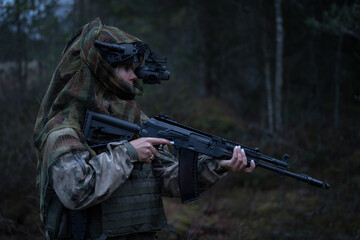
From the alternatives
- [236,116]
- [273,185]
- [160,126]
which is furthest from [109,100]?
[236,116]

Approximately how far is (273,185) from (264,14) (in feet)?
20.6

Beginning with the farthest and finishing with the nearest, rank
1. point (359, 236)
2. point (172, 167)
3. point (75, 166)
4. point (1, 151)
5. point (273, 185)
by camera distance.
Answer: point (273, 185) → point (1, 151) → point (359, 236) → point (172, 167) → point (75, 166)

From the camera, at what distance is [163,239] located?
4484 millimetres

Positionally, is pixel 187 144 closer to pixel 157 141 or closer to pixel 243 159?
pixel 157 141

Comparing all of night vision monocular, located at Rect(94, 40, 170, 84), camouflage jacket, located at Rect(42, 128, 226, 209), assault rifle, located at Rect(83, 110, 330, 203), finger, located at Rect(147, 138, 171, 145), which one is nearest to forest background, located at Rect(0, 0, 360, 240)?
assault rifle, located at Rect(83, 110, 330, 203)

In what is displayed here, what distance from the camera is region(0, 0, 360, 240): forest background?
240 inches

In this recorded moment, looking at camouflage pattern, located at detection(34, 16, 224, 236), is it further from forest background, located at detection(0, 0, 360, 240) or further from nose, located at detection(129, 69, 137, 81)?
forest background, located at detection(0, 0, 360, 240)

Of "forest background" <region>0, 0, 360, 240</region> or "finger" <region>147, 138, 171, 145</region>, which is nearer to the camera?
"finger" <region>147, 138, 171, 145</region>

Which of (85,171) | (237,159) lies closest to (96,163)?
(85,171)

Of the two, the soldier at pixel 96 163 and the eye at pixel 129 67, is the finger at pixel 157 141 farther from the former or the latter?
the eye at pixel 129 67

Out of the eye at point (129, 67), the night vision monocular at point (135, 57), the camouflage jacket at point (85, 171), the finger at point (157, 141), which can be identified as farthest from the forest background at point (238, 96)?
the camouflage jacket at point (85, 171)

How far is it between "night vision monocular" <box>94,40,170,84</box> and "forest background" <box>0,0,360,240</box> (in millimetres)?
727

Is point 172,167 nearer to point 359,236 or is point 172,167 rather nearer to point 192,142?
point 192,142

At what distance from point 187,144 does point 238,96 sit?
1141cm
